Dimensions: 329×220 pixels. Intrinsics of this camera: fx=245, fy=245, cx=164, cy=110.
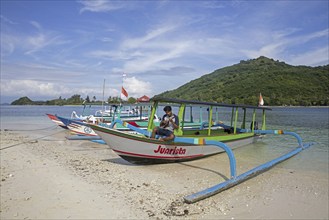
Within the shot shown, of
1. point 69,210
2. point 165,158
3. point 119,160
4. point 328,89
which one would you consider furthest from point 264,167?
point 328,89

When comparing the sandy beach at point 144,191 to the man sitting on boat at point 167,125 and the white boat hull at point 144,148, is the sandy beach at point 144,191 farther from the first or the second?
the man sitting on boat at point 167,125

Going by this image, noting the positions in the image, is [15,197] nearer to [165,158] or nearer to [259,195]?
[165,158]

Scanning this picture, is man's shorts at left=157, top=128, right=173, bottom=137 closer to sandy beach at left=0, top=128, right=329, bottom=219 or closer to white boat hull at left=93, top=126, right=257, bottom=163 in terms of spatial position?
white boat hull at left=93, top=126, right=257, bottom=163

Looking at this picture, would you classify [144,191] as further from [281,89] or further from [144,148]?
[281,89]

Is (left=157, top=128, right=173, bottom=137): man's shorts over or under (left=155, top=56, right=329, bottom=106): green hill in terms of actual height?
under

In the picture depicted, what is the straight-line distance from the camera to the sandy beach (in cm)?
508

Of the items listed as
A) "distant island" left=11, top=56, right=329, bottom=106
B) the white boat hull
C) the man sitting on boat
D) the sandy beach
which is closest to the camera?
the sandy beach

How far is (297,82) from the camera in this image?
347ft

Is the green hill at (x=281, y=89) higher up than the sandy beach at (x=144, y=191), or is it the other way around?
the green hill at (x=281, y=89)


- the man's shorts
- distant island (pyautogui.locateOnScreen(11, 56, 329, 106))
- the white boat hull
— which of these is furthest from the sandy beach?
distant island (pyautogui.locateOnScreen(11, 56, 329, 106))

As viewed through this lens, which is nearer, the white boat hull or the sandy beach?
the sandy beach

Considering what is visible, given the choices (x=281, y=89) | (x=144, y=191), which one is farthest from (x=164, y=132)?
(x=281, y=89)

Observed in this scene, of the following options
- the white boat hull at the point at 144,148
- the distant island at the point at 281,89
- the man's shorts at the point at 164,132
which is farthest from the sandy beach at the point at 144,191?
the distant island at the point at 281,89

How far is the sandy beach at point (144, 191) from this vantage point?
16.7ft
